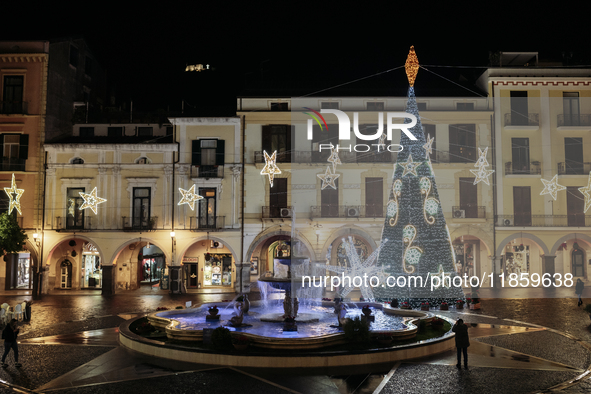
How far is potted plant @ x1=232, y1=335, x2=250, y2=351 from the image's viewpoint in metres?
13.3

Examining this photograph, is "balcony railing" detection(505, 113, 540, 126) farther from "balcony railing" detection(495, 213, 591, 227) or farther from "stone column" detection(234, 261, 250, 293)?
"stone column" detection(234, 261, 250, 293)

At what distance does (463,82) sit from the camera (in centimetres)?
3631

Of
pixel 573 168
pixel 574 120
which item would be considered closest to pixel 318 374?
pixel 573 168

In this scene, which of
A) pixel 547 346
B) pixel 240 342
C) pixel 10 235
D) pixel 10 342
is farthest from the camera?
pixel 10 235

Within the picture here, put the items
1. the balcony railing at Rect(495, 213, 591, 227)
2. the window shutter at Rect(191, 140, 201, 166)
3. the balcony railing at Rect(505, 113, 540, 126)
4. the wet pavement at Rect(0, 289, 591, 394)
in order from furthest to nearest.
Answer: the balcony railing at Rect(505, 113, 540, 126) → the balcony railing at Rect(495, 213, 591, 227) → the window shutter at Rect(191, 140, 201, 166) → the wet pavement at Rect(0, 289, 591, 394)

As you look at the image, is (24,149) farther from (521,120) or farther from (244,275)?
(521,120)

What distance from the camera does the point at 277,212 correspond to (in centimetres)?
3244

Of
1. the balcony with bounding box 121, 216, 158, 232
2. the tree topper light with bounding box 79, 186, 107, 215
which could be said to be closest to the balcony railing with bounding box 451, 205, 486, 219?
the balcony with bounding box 121, 216, 158, 232

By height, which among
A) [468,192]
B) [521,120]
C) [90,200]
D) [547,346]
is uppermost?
[521,120]

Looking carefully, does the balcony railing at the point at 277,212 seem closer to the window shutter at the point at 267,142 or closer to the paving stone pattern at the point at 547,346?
the window shutter at the point at 267,142

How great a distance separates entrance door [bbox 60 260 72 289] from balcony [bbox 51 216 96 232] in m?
3.27

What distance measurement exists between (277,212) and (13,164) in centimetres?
1681

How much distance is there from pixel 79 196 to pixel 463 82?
89.2 feet

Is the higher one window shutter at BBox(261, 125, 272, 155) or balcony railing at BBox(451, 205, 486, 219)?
window shutter at BBox(261, 125, 272, 155)
